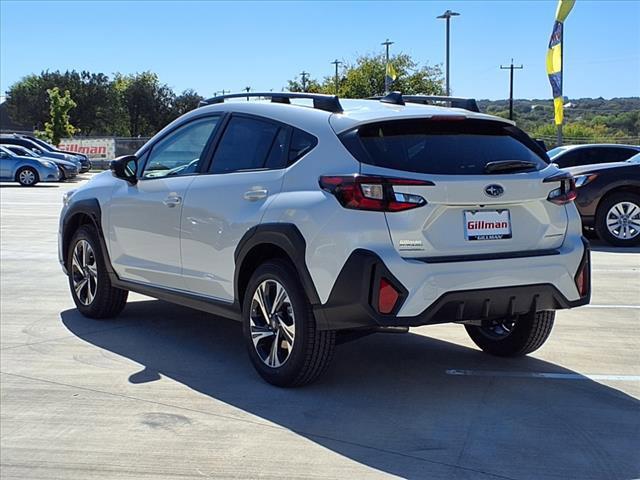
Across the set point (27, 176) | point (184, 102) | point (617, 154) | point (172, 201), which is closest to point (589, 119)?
point (617, 154)

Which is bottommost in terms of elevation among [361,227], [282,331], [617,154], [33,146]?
[282,331]

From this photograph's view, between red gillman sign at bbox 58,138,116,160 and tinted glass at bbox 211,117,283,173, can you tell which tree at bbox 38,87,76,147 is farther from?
tinted glass at bbox 211,117,283,173

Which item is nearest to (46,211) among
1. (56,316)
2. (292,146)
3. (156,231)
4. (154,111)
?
(56,316)

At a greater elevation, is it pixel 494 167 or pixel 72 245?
pixel 494 167

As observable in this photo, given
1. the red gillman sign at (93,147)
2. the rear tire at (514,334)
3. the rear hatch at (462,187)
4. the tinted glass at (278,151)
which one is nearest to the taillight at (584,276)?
the rear hatch at (462,187)

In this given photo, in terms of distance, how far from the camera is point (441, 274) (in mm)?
4414

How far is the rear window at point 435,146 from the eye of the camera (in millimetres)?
4609

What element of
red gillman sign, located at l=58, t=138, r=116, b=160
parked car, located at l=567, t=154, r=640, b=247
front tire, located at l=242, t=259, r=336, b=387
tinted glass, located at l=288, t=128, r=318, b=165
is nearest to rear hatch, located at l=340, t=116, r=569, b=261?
tinted glass, located at l=288, t=128, r=318, b=165

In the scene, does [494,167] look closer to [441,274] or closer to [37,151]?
[441,274]

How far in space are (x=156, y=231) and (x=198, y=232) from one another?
2.01 feet

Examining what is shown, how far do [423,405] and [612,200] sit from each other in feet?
26.6

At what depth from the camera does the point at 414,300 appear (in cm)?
436

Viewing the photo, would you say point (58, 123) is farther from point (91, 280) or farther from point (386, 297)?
point (386, 297)

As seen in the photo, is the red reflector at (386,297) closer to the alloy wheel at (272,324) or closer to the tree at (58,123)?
the alloy wheel at (272,324)
